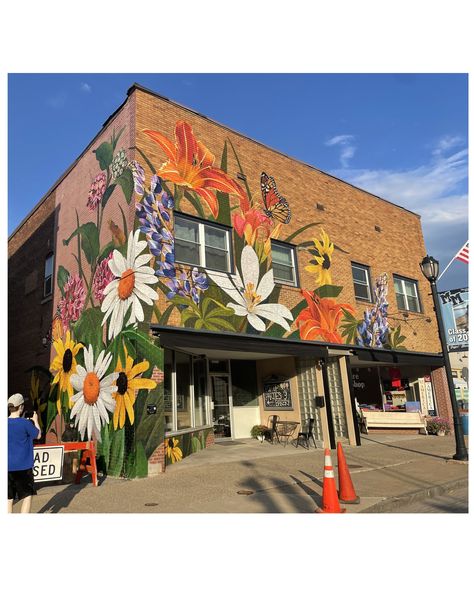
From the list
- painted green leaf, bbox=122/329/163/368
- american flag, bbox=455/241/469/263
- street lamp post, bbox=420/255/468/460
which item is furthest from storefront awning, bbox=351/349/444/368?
painted green leaf, bbox=122/329/163/368

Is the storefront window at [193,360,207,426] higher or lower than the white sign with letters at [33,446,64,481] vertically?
higher

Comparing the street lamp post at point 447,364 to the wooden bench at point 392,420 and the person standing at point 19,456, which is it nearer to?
the wooden bench at point 392,420

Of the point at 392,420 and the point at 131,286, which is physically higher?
the point at 131,286

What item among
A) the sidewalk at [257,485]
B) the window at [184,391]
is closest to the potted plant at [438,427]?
the sidewalk at [257,485]

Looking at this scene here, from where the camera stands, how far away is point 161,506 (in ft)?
22.0

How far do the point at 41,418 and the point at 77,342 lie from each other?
3776 mm

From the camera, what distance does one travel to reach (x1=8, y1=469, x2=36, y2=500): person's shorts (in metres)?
5.72

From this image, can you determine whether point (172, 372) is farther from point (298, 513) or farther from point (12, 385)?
point (12, 385)

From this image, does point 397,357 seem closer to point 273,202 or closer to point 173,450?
point 273,202

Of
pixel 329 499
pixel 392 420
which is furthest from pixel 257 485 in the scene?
pixel 392 420

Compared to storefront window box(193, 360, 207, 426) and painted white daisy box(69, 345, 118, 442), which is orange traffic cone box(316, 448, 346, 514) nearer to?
painted white daisy box(69, 345, 118, 442)

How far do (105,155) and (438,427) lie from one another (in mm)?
14647

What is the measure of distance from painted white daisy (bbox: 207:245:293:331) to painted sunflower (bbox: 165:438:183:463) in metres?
3.58

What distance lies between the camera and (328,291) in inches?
603
